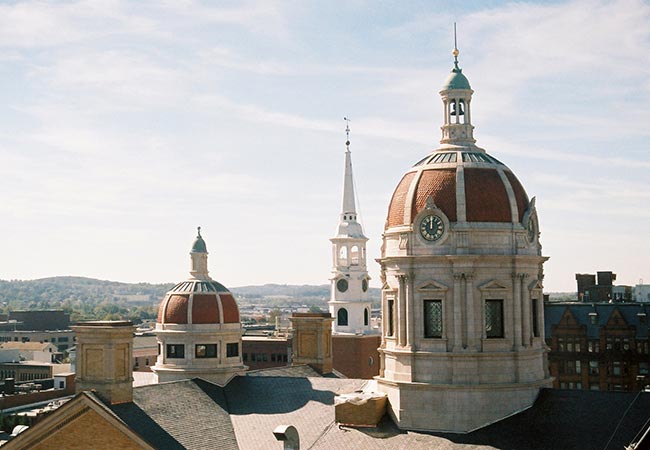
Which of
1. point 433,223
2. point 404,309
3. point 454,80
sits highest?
point 454,80

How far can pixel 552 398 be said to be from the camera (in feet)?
145

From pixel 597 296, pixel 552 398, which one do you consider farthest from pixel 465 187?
pixel 597 296

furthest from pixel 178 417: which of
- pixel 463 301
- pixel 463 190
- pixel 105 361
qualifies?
pixel 463 190

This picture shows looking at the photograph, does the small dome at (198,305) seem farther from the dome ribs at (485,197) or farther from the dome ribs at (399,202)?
the dome ribs at (485,197)

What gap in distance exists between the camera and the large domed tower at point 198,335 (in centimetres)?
5775

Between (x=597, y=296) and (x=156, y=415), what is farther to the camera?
(x=597, y=296)

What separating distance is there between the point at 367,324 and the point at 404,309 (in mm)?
65706

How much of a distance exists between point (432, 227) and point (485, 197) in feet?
10.6

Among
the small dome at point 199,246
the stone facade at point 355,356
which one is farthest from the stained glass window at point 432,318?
the stone facade at point 355,356

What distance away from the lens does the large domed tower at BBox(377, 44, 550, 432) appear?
4359cm

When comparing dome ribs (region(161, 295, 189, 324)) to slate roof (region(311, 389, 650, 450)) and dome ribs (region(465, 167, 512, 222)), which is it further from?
dome ribs (region(465, 167, 512, 222))

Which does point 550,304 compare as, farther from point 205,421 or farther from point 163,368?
point 205,421

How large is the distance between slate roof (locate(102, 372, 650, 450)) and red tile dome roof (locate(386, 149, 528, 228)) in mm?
10051

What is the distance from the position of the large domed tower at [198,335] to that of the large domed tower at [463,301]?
16.0 metres
